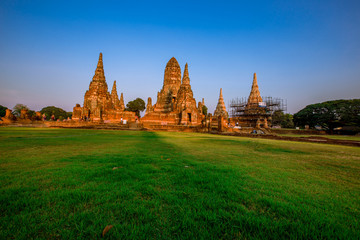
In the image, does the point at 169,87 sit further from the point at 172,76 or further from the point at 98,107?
the point at 98,107

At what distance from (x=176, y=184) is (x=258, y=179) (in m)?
1.46

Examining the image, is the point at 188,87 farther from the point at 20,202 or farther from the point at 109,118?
the point at 20,202

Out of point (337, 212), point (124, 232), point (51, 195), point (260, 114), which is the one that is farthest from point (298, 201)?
point (260, 114)

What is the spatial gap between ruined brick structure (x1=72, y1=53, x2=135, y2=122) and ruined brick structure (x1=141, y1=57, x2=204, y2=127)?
497cm

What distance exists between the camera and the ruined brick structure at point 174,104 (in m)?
28.5

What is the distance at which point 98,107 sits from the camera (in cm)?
3095

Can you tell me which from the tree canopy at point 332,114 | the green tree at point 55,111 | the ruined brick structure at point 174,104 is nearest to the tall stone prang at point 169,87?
the ruined brick structure at point 174,104

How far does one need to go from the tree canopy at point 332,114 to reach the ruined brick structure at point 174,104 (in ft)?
Answer: 88.5

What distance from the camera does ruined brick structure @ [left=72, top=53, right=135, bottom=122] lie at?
29000 millimetres

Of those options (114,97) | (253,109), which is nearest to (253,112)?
(253,109)

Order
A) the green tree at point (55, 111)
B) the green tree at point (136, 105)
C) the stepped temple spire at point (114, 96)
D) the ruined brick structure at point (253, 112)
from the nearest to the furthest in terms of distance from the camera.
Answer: the ruined brick structure at point (253, 112) → the stepped temple spire at point (114, 96) → the green tree at point (136, 105) → the green tree at point (55, 111)

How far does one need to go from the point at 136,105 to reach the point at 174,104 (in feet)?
117

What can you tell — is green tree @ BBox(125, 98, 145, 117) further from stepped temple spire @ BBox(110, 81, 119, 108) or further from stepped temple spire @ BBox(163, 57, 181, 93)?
stepped temple spire @ BBox(163, 57, 181, 93)

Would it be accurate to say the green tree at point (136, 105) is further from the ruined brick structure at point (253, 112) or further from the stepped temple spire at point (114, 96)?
the ruined brick structure at point (253, 112)
